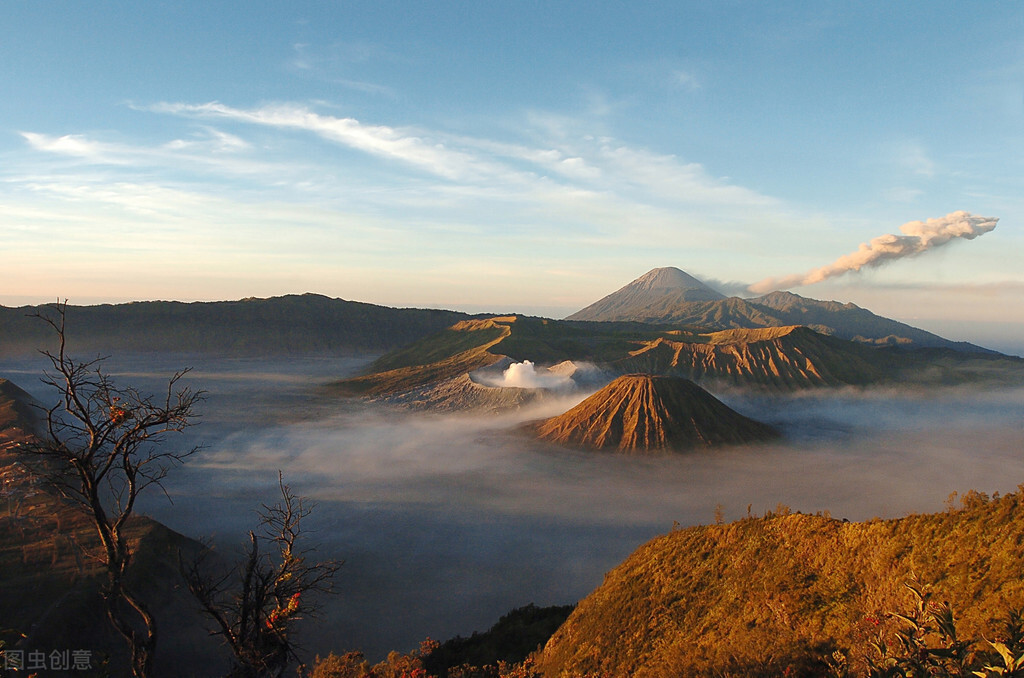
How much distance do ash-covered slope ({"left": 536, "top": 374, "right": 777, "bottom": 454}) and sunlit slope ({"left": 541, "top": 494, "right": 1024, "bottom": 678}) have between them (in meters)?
→ 53.5

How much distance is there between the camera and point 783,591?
14984 millimetres

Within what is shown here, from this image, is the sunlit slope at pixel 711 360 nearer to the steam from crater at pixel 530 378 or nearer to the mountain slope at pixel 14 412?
the steam from crater at pixel 530 378

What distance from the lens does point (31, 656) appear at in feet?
76.7

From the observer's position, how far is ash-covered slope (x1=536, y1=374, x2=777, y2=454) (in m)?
72.9

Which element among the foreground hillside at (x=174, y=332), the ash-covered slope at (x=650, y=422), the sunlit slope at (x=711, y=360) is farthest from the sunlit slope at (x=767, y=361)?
the foreground hillside at (x=174, y=332)

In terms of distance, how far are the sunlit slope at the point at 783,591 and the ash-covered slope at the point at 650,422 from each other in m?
53.5

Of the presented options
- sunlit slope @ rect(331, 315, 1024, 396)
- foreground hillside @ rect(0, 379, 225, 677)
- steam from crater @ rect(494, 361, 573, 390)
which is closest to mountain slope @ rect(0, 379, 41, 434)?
foreground hillside @ rect(0, 379, 225, 677)

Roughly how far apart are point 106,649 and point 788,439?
8205 centimetres

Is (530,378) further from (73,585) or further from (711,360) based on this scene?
(73,585)

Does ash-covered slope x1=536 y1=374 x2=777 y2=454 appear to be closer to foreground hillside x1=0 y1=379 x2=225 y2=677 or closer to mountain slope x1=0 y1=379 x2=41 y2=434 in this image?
foreground hillside x1=0 y1=379 x2=225 y2=677

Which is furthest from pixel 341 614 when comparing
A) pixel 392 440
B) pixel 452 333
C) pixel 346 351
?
pixel 346 351

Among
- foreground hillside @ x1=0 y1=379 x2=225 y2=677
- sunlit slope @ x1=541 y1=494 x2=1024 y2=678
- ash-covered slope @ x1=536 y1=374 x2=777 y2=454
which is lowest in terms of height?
foreground hillside @ x1=0 y1=379 x2=225 y2=677

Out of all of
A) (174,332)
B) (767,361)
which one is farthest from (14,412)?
(174,332)

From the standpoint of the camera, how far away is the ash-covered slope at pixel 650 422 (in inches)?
2869
